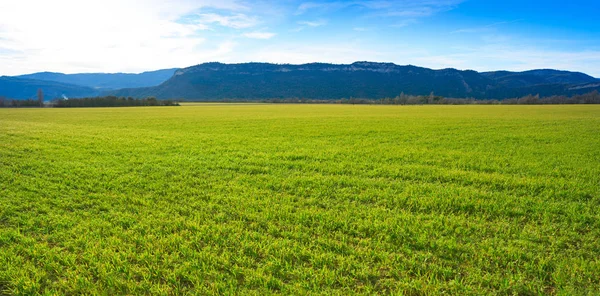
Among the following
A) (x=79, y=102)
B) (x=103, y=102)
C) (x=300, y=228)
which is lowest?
(x=300, y=228)

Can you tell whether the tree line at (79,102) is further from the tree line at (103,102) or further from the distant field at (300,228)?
the distant field at (300,228)

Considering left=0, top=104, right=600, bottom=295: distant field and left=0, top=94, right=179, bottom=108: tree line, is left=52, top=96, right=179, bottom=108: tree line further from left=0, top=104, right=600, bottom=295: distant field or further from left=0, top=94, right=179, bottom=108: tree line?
left=0, top=104, right=600, bottom=295: distant field

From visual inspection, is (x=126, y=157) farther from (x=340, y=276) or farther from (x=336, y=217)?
(x=340, y=276)

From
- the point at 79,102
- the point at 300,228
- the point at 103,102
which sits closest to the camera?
the point at 300,228

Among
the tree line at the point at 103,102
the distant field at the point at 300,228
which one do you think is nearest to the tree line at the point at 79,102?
the tree line at the point at 103,102

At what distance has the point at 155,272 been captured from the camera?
14.1ft

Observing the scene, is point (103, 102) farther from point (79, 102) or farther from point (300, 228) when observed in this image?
point (300, 228)

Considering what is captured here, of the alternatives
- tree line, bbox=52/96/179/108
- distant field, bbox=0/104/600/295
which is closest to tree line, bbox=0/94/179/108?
tree line, bbox=52/96/179/108

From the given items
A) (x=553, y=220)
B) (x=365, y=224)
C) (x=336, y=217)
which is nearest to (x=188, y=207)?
(x=336, y=217)

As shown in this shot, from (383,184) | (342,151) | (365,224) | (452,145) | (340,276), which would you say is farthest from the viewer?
(452,145)

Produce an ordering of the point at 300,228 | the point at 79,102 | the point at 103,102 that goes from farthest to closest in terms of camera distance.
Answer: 1. the point at 103,102
2. the point at 79,102
3. the point at 300,228

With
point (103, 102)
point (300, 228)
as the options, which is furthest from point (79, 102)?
point (300, 228)

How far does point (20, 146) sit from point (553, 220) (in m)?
20.7

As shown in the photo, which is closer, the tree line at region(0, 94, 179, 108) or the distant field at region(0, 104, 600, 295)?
the distant field at region(0, 104, 600, 295)
